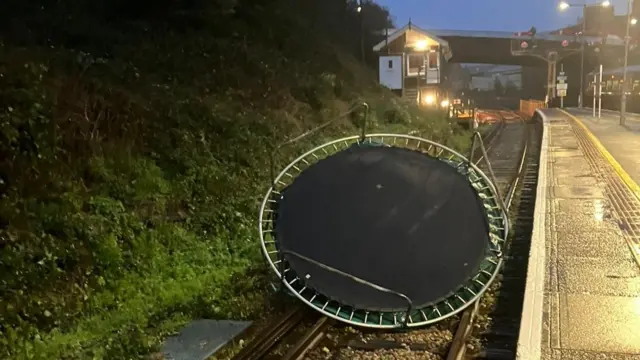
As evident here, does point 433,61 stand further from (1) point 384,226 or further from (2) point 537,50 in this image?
(1) point 384,226

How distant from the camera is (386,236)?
6910 millimetres

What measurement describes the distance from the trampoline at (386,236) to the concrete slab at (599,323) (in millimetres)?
970

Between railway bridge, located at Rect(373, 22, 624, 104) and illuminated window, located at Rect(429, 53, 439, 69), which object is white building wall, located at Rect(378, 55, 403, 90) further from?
railway bridge, located at Rect(373, 22, 624, 104)

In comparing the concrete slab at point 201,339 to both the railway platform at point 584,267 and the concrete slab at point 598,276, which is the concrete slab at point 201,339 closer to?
the railway platform at point 584,267

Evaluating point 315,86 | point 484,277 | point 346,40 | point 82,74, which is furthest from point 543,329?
point 346,40

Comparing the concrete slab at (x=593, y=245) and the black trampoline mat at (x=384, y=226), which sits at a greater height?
the black trampoline mat at (x=384, y=226)

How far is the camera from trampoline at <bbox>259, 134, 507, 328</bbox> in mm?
6680

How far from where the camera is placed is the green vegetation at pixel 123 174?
641 cm

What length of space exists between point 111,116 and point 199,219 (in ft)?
7.37

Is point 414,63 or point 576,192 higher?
point 414,63

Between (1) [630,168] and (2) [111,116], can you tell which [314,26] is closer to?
(1) [630,168]

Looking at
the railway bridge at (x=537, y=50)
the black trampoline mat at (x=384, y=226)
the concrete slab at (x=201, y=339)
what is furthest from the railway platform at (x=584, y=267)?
the railway bridge at (x=537, y=50)

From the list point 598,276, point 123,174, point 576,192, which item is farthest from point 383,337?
point 576,192

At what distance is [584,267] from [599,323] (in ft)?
6.39
